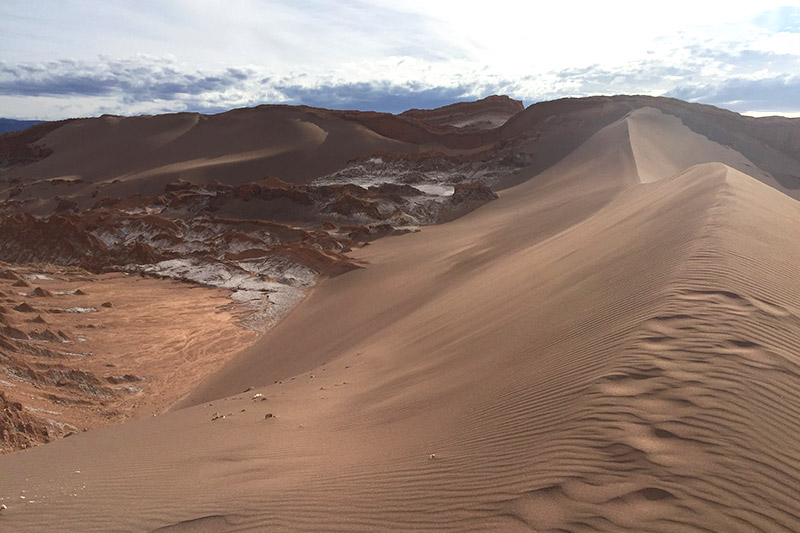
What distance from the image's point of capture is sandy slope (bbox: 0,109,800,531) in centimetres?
307

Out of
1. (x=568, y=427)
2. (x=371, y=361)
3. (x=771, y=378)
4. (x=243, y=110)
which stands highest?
(x=243, y=110)

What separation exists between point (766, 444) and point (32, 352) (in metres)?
12.9

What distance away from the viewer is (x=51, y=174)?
51.0 meters

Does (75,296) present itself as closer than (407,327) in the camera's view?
No

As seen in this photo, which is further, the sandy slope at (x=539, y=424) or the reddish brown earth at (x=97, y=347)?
the reddish brown earth at (x=97, y=347)

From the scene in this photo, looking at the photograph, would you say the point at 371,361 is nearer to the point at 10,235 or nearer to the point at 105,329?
the point at 105,329

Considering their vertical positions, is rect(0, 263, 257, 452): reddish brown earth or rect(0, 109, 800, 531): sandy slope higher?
rect(0, 109, 800, 531): sandy slope

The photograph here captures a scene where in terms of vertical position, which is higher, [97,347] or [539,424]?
[539,424]

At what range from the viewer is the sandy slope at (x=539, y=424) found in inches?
121

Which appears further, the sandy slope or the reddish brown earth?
the reddish brown earth

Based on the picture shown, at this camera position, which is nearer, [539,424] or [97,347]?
[539,424]

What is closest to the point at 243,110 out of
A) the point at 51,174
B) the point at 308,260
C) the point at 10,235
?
the point at 51,174

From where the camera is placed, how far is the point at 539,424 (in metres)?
4.03

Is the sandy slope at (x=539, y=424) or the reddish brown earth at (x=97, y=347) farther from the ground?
the sandy slope at (x=539, y=424)
